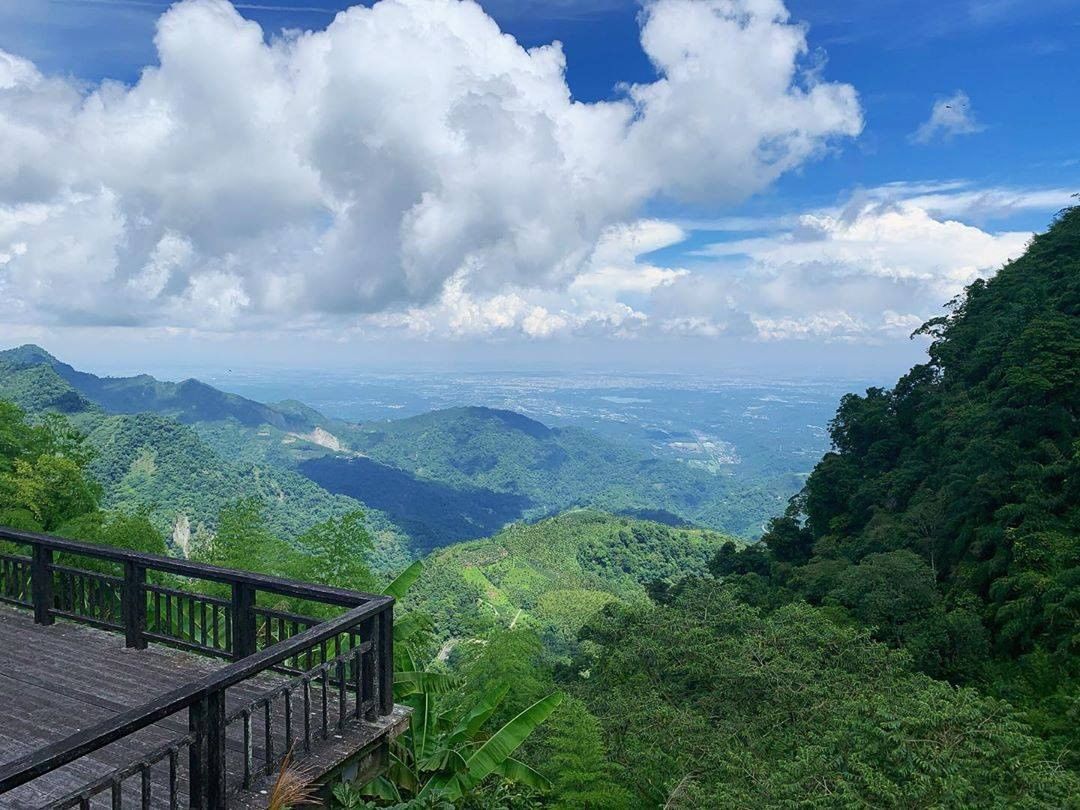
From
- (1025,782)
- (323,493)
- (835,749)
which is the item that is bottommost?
(323,493)

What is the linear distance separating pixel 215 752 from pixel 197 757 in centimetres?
11

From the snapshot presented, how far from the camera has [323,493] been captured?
15438 cm

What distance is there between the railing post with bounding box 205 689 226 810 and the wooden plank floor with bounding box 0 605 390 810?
0.65 ft

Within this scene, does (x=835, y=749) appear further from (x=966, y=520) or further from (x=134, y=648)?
(x=966, y=520)

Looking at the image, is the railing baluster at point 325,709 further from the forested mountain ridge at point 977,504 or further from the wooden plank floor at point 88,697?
the forested mountain ridge at point 977,504

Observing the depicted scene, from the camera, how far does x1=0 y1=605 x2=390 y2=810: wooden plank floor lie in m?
4.74

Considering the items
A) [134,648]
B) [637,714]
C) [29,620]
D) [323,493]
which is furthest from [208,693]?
[323,493]

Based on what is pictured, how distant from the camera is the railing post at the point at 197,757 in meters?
4.29

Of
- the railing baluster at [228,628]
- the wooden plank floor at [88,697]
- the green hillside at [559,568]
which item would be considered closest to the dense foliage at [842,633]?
the wooden plank floor at [88,697]

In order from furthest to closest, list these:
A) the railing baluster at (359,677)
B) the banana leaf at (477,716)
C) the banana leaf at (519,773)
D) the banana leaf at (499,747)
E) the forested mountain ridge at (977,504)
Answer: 1. the forested mountain ridge at (977,504)
2. the banana leaf at (477,716)
3. the banana leaf at (519,773)
4. the banana leaf at (499,747)
5. the railing baluster at (359,677)

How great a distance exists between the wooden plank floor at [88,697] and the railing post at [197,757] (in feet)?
0.35

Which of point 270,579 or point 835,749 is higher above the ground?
point 270,579

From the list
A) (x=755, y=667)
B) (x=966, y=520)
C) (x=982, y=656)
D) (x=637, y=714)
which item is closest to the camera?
(x=637, y=714)

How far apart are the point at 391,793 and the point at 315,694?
1.05 m
